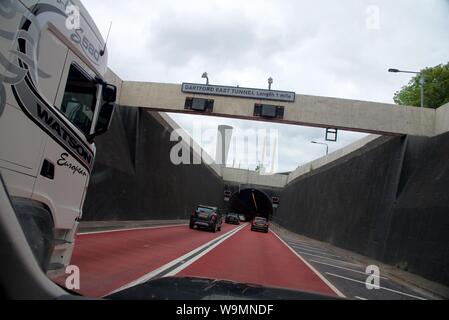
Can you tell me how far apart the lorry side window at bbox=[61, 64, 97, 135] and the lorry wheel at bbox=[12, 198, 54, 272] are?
1.30 m

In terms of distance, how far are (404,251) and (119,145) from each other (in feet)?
50.9

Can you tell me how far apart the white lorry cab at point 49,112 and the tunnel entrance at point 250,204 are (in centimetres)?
8296

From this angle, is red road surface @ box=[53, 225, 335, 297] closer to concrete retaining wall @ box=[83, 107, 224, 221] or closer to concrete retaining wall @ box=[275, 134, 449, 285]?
concrete retaining wall @ box=[275, 134, 449, 285]

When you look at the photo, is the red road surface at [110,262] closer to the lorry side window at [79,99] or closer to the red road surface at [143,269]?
the red road surface at [143,269]

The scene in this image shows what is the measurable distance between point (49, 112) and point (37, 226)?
1.29 meters

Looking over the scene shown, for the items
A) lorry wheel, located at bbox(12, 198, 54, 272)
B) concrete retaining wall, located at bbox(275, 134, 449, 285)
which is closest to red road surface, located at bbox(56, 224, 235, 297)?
lorry wheel, located at bbox(12, 198, 54, 272)

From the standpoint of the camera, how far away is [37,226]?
15.2 ft

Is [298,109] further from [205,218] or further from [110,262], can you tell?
[110,262]

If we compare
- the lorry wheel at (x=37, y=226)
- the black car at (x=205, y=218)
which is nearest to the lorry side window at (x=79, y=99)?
the lorry wheel at (x=37, y=226)

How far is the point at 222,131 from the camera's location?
4416 cm

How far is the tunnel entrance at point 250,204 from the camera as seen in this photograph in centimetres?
9303

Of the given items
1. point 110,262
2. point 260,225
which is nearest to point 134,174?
point 110,262

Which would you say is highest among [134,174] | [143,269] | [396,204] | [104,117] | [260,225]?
[134,174]

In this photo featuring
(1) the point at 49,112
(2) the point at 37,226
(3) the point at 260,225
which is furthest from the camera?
(3) the point at 260,225
